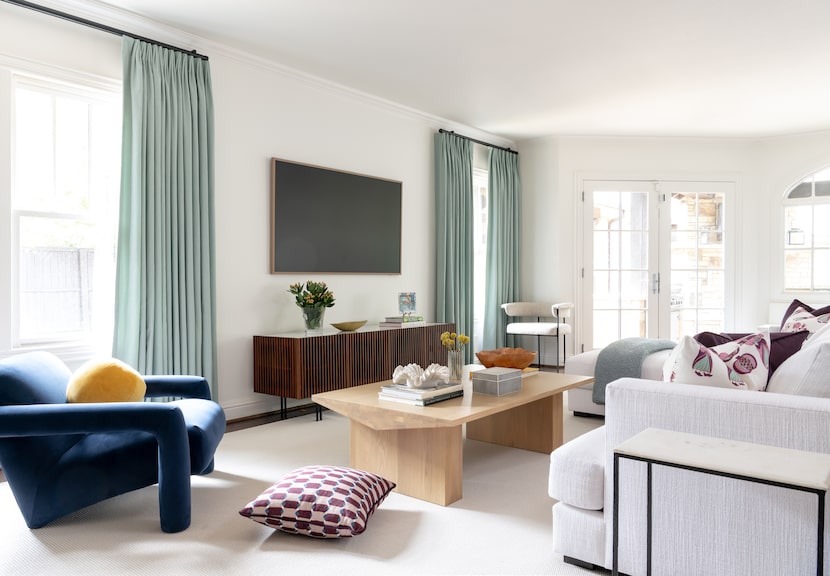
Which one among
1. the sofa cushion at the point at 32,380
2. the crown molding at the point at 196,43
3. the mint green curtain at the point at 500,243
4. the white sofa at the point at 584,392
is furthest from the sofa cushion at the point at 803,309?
the sofa cushion at the point at 32,380

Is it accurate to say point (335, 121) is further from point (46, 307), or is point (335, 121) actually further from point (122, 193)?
point (46, 307)

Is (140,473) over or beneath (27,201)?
beneath

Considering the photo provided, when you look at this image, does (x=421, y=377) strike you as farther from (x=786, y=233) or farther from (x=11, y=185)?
(x=786, y=233)

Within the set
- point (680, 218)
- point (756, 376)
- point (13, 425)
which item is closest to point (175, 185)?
point (13, 425)

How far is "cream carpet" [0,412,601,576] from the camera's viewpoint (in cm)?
212

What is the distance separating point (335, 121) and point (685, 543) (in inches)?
165

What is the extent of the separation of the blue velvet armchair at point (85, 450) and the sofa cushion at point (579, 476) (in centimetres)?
138

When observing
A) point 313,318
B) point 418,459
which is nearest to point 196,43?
point 313,318

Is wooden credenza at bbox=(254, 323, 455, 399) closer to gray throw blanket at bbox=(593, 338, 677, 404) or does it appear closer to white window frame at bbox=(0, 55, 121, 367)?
white window frame at bbox=(0, 55, 121, 367)

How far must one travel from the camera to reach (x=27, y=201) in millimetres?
3506

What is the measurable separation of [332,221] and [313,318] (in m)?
0.95

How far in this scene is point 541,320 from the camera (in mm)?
7109

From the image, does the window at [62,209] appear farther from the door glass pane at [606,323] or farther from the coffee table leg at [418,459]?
the door glass pane at [606,323]

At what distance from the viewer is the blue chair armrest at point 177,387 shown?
3100 mm
